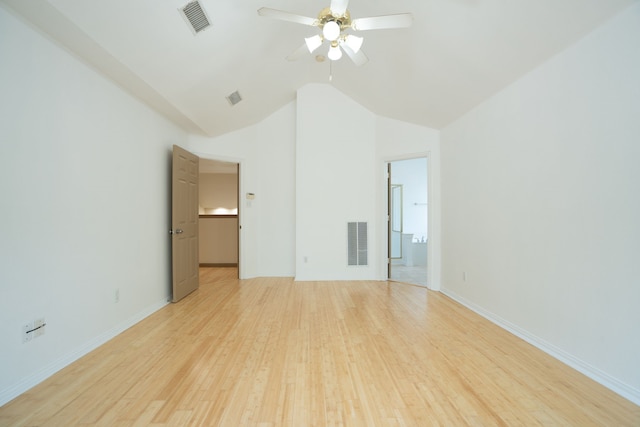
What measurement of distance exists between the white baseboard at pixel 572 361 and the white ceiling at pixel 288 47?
7.95 feet

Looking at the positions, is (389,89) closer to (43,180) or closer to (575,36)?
(575,36)

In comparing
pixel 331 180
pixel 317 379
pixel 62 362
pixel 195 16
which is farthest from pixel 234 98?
pixel 317 379

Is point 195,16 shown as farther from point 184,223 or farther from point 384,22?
point 184,223

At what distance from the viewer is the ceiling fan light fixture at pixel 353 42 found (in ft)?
7.45

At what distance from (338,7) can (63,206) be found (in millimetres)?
2596

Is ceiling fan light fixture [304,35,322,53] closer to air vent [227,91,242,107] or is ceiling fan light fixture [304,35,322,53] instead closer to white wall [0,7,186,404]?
air vent [227,91,242,107]

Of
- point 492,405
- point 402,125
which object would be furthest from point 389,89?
point 492,405

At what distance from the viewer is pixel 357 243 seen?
485 centimetres

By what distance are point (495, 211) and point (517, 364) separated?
1529mm

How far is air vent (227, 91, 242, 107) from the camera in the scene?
3.72m

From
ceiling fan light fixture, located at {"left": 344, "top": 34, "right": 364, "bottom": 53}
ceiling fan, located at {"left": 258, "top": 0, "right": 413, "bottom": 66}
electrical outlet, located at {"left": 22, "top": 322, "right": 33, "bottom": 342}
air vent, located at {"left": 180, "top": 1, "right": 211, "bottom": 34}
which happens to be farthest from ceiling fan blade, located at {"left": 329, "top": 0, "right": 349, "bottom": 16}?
electrical outlet, located at {"left": 22, "top": 322, "right": 33, "bottom": 342}

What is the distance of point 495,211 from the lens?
2953 millimetres

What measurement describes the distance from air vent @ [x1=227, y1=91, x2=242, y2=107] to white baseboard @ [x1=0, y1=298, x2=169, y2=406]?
9.56 feet

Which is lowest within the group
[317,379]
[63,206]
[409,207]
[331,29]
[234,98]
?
[317,379]
